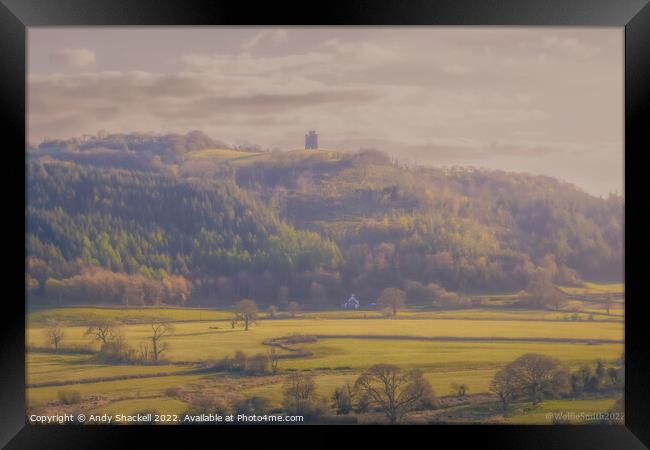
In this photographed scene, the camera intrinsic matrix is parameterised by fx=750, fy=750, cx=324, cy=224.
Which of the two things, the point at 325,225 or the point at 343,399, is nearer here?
the point at 343,399

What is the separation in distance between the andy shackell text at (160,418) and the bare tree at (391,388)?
1.65 ft

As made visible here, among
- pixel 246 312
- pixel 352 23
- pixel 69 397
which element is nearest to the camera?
pixel 352 23

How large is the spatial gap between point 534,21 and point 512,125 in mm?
799

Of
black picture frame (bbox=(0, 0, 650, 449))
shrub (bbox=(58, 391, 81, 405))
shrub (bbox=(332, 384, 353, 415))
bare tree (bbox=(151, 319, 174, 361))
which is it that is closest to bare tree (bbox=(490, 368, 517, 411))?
black picture frame (bbox=(0, 0, 650, 449))

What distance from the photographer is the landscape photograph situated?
5.07m

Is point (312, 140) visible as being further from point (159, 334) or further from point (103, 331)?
point (103, 331)

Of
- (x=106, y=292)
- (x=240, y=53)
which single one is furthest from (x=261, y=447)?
(x=240, y=53)

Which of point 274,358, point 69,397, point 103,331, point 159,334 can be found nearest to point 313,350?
point 274,358

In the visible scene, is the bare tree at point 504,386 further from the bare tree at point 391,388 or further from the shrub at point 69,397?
the shrub at point 69,397

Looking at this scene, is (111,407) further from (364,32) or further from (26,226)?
(364,32)

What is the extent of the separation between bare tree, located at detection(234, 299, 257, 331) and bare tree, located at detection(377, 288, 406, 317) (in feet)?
2.81

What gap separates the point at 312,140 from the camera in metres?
5.18

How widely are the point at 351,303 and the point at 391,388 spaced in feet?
2.06

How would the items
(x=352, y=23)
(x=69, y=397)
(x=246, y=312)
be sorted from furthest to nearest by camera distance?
(x=246, y=312)
(x=69, y=397)
(x=352, y=23)
